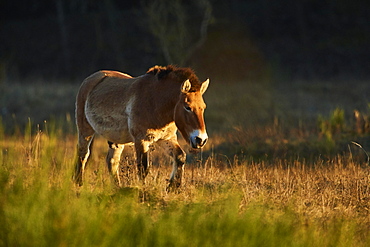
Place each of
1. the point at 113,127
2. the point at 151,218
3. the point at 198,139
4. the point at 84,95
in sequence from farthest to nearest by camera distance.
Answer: the point at 84,95 → the point at 113,127 → the point at 198,139 → the point at 151,218

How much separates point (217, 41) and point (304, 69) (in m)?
6.88

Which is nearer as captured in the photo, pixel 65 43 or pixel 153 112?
pixel 153 112

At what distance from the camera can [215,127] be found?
23906 millimetres

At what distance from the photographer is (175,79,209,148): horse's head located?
8398 millimetres

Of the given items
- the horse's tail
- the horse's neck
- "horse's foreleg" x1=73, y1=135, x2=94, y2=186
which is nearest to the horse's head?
the horse's neck

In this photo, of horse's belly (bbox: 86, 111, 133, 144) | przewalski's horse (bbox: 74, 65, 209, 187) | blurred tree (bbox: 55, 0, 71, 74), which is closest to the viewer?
przewalski's horse (bbox: 74, 65, 209, 187)

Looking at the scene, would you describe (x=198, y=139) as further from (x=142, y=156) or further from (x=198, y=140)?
(x=142, y=156)

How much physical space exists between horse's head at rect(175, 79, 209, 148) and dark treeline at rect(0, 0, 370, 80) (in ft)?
108

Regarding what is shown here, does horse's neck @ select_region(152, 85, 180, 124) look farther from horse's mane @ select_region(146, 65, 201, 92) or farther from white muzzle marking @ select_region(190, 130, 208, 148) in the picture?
white muzzle marking @ select_region(190, 130, 208, 148)

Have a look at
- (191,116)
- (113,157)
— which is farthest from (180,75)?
(113,157)

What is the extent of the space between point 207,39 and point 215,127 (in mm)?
24367

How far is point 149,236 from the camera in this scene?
5773mm

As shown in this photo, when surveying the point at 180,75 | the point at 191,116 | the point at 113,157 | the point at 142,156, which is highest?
the point at 180,75

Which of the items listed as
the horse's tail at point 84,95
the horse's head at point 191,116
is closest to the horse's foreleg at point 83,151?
the horse's tail at point 84,95
